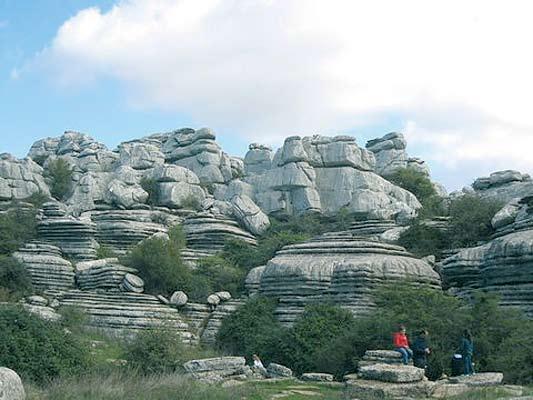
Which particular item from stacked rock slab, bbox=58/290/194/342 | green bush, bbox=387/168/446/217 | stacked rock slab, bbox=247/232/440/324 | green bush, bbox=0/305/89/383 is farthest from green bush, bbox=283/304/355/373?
green bush, bbox=387/168/446/217

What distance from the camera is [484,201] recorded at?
38031 mm

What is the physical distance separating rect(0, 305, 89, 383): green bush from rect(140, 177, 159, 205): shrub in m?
35.2

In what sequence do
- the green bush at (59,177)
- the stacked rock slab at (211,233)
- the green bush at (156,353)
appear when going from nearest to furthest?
1. the green bush at (156,353)
2. the stacked rock slab at (211,233)
3. the green bush at (59,177)

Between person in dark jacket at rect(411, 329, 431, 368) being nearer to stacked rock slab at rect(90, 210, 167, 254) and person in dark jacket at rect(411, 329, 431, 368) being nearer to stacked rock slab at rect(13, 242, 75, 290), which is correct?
stacked rock slab at rect(13, 242, 75, 290)

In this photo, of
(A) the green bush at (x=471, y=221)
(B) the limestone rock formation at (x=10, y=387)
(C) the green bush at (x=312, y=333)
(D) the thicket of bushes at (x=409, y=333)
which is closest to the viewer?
(B) the limestone rock formation at (x=10, y=387)

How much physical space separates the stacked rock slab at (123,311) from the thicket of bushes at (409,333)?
6.21m

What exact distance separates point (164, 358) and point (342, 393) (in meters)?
7.03

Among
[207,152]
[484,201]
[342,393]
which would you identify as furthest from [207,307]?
[207,152]

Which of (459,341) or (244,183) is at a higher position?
(244,183)

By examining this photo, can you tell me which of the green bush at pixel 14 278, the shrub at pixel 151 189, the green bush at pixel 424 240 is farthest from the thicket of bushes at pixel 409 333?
the shrub at pixel 151 189

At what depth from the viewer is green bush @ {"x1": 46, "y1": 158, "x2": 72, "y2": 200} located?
58.3 meters

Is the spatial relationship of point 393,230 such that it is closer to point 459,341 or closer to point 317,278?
point 317,278

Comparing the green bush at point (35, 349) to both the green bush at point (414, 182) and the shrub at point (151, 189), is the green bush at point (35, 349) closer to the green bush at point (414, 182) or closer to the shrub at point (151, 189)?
the shrub at point (151, 189)

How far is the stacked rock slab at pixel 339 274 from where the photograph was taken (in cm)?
2753
